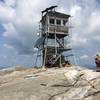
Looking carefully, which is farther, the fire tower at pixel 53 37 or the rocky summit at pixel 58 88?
the fire tower at pixel 53 37

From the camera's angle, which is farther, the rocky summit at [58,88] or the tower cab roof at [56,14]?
the tower cab roof at [56,14]

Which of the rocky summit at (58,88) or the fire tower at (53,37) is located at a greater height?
the fire tower at (53,37)

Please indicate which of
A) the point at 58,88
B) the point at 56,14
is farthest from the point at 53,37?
the point at 58,88

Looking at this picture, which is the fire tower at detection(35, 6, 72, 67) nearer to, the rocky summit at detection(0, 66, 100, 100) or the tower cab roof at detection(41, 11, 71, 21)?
the tower cab roof at detection(41, 11, 71, 21)

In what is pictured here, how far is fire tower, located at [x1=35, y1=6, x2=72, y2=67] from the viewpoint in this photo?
6212cm

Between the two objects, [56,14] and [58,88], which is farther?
[56,14]

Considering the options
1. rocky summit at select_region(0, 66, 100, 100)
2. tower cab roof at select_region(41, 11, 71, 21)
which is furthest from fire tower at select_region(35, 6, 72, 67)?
rocky summit at select_region(0, 66, 100, 100)

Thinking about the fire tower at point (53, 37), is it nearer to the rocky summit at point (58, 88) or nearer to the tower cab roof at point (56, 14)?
the tower cab roof at point (56, 14)

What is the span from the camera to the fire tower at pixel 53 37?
6212 centimetres

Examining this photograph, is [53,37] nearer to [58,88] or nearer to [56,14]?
[56,14]

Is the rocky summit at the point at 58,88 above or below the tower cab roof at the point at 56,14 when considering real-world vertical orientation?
below

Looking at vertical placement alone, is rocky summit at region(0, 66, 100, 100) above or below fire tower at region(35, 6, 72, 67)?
below

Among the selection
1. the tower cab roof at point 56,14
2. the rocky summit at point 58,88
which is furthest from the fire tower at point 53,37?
the rocky summit at point 58,88

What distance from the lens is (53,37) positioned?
211ft
